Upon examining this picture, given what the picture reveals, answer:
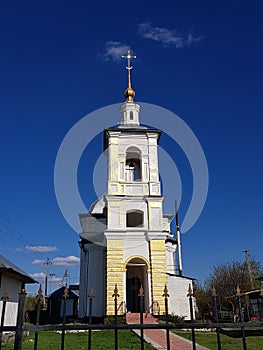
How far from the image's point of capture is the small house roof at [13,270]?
12.3 metres

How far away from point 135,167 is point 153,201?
4516 millimetres

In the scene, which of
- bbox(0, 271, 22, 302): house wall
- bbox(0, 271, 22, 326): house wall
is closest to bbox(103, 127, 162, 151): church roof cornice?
bbox(0, 271, 22, 302): house wall

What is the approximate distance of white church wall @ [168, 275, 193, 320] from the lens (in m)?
21.6

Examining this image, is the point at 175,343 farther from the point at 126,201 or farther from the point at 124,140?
the point at 124,140

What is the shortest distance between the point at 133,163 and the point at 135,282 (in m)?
8.57

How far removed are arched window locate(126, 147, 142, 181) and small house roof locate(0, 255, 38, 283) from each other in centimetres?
1053

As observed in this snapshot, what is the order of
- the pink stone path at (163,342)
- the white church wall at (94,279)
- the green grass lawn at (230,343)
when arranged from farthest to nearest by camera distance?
the white church wall at (94,279), the green grass lawn at (230,343), the pink stone path at (163,342)

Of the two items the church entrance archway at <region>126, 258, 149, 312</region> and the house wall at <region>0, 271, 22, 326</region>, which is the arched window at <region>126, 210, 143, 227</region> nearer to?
the church entrance archway at <region>126, 258, 149, 312</region>

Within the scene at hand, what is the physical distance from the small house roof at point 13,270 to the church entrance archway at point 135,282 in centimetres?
688

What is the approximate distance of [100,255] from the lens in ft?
76.8

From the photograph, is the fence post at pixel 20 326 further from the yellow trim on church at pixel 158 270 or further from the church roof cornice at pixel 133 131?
the church roof cornice at pixel 133 131

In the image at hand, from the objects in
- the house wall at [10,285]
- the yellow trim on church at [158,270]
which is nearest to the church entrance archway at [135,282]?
Answer: the yellow trim on church at [158,270]

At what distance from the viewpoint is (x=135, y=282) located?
2219 centimetres

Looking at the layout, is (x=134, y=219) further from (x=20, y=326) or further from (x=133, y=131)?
(x=20, y=326)
